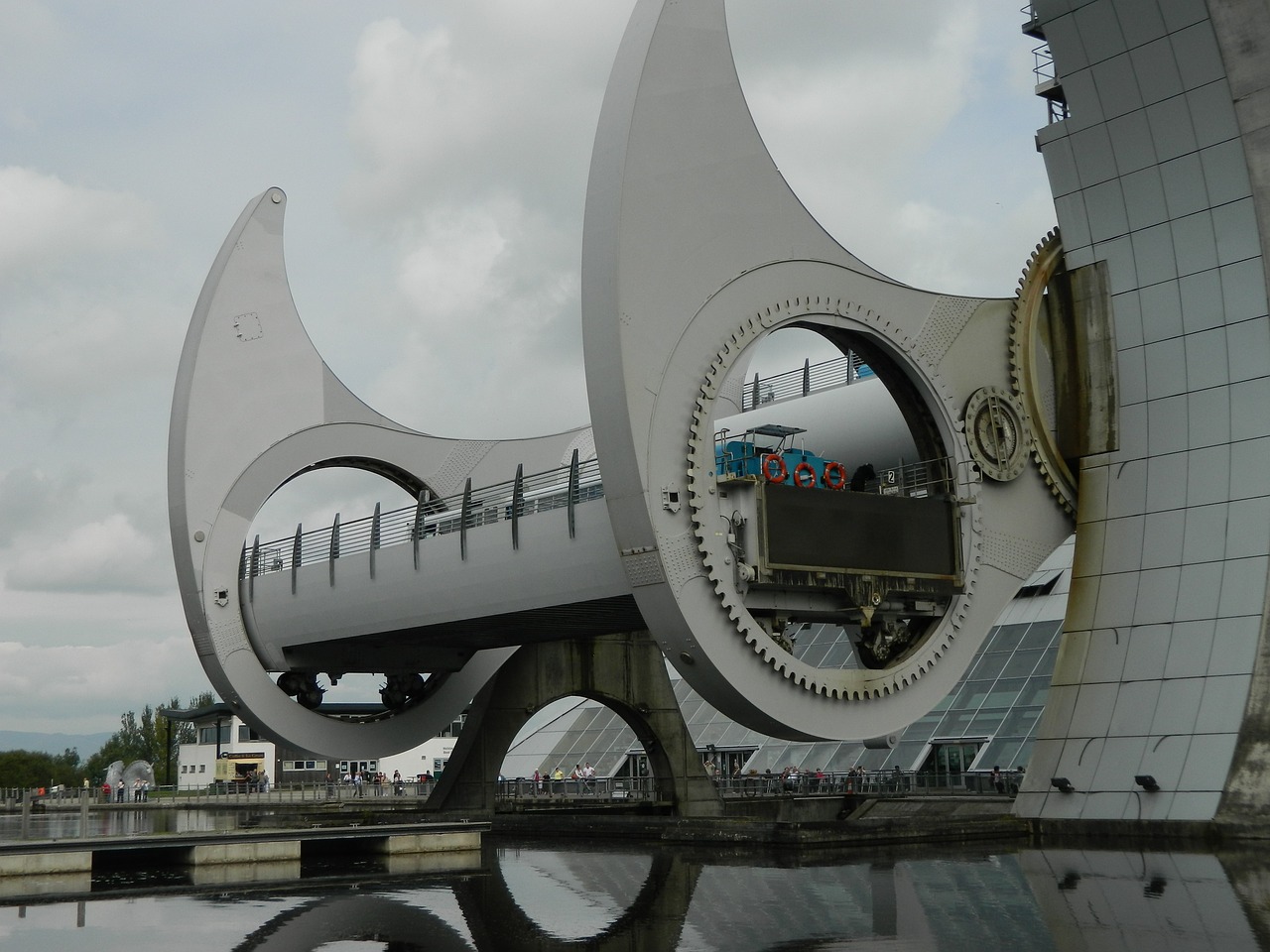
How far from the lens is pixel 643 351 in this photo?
22109 mm

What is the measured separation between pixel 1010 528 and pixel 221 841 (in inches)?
610

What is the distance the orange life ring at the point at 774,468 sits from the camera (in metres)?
23.8

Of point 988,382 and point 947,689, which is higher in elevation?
point 988,382

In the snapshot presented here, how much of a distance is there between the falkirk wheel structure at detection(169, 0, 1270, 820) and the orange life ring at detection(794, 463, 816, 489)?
122 mm

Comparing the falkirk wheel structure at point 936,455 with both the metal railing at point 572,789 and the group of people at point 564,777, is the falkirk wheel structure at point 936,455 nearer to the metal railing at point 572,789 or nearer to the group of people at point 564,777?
the metal railing at point 572,789

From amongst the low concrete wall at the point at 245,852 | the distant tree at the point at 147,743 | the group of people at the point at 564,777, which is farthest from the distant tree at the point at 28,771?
the low concrete wall at the point at 245,852

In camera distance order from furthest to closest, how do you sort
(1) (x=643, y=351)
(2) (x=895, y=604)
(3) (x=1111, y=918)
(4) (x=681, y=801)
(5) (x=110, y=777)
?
(5) (x=110, y=777)
(4) (x=681, y=801)
(2) (x=895, y=604)
(1) (x=643, y=351)
(3) (x=1111, y=918)

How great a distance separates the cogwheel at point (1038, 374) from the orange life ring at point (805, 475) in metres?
5.65

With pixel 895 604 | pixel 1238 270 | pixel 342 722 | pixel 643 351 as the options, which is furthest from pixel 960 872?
pixel 342 722

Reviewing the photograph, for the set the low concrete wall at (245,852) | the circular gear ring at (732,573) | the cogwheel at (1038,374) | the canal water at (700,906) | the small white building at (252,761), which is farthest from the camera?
the small white building at (252,761)

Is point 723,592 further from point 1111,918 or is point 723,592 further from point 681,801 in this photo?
point 681,801

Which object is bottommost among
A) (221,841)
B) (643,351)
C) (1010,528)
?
(221,841)

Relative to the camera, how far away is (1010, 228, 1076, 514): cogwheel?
1099 inches

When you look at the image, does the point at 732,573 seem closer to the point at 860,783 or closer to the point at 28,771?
the point at 860,783
